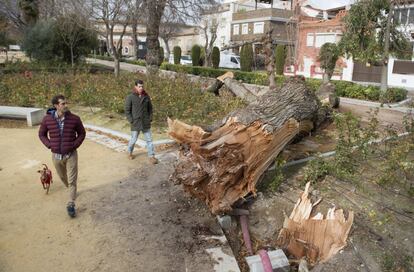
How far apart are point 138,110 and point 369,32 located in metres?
12.7

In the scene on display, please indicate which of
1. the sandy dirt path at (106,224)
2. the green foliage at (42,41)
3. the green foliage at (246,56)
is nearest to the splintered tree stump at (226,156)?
the sandy dirt path at (106,224)

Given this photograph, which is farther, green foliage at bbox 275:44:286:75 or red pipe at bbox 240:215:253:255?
green foliage at bbox 275:44:286:75

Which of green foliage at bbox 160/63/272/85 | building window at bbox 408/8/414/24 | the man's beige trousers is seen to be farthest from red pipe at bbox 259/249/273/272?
building window at bbox 408/8/414/24

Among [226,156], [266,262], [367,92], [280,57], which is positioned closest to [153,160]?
[226,156]

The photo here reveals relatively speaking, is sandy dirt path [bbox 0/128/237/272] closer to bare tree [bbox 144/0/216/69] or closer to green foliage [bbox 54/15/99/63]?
bare tree [bbox 144/0/216/69]

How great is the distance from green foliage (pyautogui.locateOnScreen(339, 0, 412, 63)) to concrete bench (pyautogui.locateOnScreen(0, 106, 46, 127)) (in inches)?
506

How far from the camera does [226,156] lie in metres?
4.55

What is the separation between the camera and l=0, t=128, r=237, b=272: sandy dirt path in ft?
12.4

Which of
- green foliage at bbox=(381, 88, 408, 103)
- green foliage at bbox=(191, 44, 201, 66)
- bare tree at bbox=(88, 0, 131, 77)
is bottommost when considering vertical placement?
green foliage at bbox=(381, 88, 408, 103)

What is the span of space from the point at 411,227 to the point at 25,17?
26.0 meters

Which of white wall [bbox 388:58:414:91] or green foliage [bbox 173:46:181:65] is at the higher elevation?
green foliage [bbox 173:46:181:65]

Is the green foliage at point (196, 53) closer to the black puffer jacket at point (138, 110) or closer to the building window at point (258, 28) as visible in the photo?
the building window at point (258, 28)

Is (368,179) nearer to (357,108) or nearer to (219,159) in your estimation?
(219,159)

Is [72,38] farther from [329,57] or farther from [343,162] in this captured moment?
[343,162]
